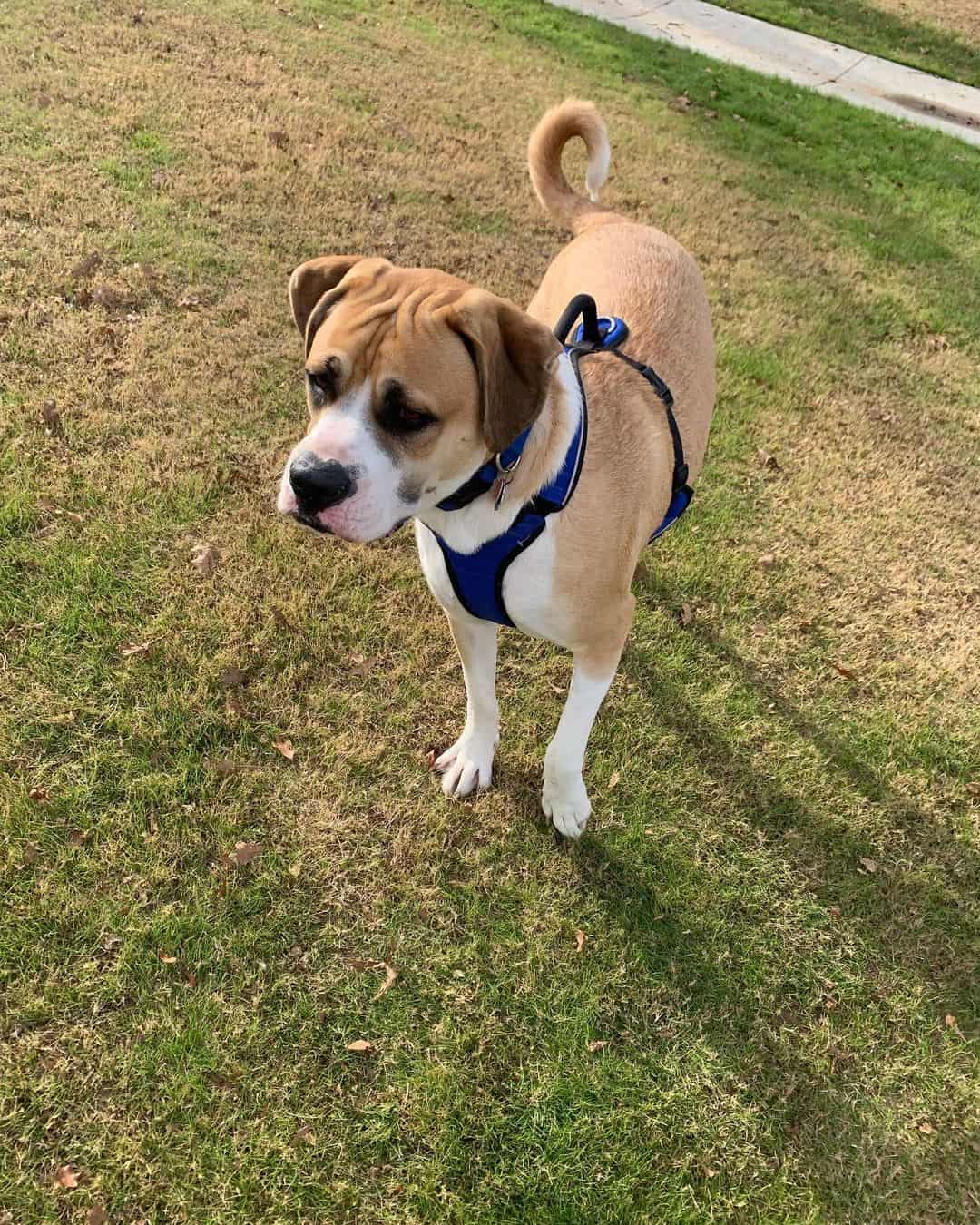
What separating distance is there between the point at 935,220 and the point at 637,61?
5027 millimetres

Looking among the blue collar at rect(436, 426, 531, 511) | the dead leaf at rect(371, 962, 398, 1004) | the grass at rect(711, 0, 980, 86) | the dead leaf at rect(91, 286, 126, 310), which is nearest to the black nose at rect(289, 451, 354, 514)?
the blue collar at rect(436, 426, 531, 511)

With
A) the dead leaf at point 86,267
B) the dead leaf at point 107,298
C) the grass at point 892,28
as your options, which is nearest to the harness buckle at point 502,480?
the dead leaf at point 107,298

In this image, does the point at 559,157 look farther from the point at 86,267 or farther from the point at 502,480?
the point at 86,267

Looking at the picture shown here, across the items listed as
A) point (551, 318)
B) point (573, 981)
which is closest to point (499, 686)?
point (573, 981)

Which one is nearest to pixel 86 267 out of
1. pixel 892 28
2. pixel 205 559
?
pixel 205 559

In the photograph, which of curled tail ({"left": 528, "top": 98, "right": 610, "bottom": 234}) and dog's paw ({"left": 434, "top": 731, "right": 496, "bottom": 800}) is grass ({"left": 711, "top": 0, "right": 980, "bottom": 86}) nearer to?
curled tail ({"left": 528, "top": 98, "right": 610, "bottom": 234})

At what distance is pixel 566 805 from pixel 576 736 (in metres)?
0.43

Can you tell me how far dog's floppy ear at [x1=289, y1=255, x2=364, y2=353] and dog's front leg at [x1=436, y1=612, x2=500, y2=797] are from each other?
1307 mm

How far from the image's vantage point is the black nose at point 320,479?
7.11ft

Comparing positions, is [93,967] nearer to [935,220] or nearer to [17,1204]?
[17,1204]

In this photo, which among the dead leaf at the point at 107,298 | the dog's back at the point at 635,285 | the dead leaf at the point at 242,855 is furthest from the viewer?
the dead leaf at the point at 107,298

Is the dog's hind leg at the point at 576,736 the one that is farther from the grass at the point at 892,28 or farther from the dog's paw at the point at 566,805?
the grass at the point at 892,28

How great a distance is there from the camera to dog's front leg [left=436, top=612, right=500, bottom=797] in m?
3.32

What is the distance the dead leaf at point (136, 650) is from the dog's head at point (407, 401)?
1.90 m
